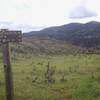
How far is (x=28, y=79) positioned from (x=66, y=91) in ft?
14.7

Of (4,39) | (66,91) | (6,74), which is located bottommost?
(66,91)

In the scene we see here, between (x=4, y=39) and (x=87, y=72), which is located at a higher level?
(x=4, y=39)

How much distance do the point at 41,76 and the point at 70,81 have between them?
3.11 meters

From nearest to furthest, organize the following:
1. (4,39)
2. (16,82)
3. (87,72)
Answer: (4,39), (16,82), (87,72)

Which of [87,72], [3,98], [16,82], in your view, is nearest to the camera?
[3,98]

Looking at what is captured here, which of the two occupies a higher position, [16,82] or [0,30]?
[0,30]

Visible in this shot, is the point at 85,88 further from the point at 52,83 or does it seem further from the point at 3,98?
the point at 3,98

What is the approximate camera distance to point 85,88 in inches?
825

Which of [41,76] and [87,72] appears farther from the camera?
[87,72]

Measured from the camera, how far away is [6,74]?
661 inches

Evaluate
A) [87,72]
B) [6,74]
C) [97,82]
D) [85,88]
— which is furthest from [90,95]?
[87,72]

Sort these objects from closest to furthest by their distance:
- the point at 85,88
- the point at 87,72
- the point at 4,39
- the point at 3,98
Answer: the point at 4,39 < the point at 3,98 < the point at 85,88 < the point at 87,72

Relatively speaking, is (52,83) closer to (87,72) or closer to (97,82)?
(97,82)

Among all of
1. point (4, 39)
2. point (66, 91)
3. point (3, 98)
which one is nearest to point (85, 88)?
point (66, 91)
